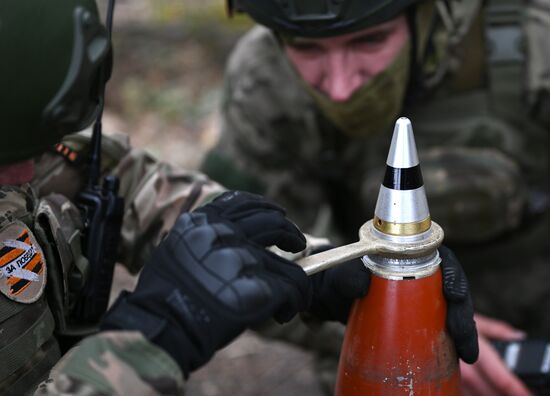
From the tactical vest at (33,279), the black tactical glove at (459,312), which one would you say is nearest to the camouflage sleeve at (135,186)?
the tactical vest at (33,279)

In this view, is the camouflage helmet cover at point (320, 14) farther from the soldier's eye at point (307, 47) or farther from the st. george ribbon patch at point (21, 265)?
the st. george ribbon patch at point (21, 265)

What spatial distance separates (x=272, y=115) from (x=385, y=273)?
1427mm

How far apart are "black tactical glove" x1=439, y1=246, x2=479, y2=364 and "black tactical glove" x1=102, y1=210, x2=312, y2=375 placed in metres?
0.29

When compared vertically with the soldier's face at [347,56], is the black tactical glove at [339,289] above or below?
below

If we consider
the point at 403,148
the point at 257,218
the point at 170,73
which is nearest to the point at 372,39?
the point at 403,148

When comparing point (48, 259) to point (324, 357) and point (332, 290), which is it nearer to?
point (332, 290)

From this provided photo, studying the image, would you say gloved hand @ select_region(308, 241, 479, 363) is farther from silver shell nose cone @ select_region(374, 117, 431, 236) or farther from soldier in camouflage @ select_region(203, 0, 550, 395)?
soldier in camouflage @ select_region(203, 0, 550, 395)

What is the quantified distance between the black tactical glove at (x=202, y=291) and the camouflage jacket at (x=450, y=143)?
1.43m

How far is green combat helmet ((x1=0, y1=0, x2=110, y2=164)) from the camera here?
1.42m

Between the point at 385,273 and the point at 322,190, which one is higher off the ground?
the point at 385,273

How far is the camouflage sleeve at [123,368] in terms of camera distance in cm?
132

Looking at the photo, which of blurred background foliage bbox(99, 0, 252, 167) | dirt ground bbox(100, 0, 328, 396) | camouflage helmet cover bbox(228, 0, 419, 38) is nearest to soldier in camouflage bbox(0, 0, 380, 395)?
camouflage helmet cover bbox(228, 0, 419, 38)

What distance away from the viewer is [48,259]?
66.2 inches

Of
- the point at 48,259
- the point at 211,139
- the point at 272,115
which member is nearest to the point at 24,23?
the point at 48,259
